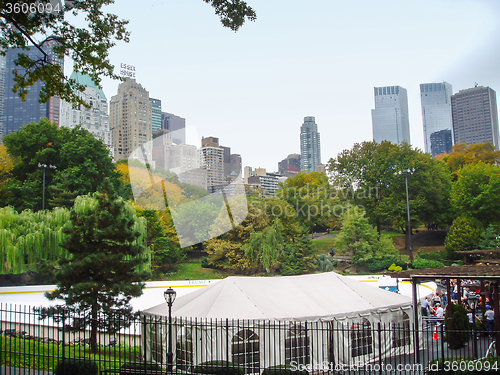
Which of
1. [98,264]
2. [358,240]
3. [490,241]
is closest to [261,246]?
[358,240]

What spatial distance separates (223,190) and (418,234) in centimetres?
2820

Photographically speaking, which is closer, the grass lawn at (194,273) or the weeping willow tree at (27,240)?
the weeping willow tree at (27,240)

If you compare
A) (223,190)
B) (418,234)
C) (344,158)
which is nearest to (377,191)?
(344,158)

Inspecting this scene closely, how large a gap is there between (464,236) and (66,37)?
133 ft

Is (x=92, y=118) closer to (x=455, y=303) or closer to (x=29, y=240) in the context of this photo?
(x=29, y=240)

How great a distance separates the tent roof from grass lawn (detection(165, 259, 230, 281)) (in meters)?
25.7

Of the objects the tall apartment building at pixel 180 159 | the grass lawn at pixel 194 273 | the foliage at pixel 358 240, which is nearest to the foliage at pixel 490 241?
the foliage at pixel 358 240

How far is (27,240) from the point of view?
1150 inches

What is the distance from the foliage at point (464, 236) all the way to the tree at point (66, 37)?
1476 inches

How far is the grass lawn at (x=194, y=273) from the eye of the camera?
39550 millimetres

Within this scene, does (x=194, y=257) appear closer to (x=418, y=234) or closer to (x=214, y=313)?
(x=418, y=234)

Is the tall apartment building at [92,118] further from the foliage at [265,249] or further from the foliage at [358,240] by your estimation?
the foliage at [358,240]

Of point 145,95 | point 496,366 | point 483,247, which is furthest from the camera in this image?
point 145,95

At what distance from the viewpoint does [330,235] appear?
208ft
